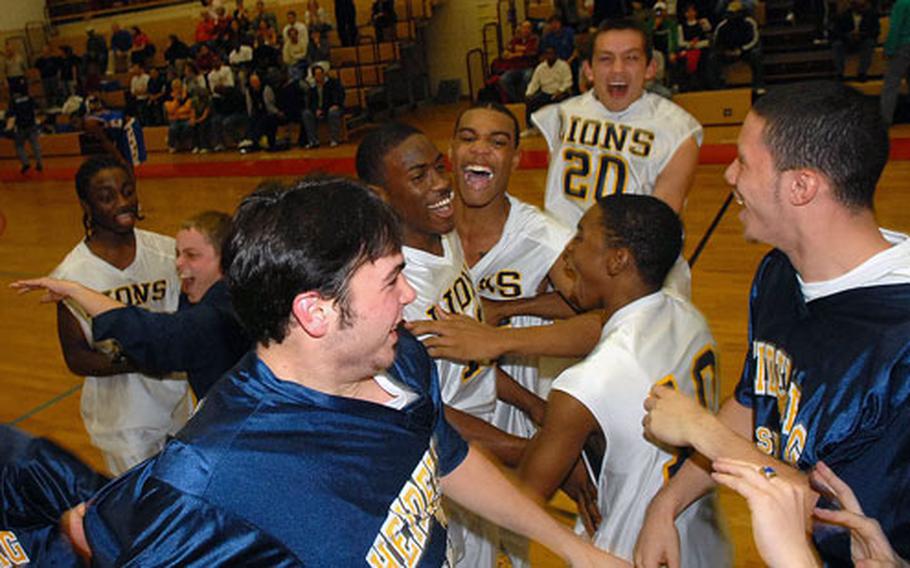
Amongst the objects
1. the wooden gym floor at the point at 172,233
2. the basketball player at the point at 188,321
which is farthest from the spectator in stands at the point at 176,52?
the basketball player at the point at 188,321

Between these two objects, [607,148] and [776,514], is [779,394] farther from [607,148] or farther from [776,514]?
[607,148]

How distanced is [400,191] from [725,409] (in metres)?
1.44

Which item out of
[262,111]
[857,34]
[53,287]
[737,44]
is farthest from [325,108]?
[53,287]

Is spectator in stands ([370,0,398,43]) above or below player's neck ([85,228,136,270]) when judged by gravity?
above

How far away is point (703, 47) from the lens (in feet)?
46.7

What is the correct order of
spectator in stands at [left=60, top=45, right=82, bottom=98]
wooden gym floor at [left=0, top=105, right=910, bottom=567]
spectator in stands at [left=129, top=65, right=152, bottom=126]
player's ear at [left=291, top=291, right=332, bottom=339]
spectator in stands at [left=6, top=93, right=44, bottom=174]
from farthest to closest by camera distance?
spectator in stands at [left=60, top=45, right=82, bottom=98] < spectator in stands at [left=129, top=65, right=152, bottom=126] < spectator in stands at [left=6, top=93, right=44, bottom=174] < wooden gym floor at [left=0, top=105, right=910, bottom=567] < player's ear at [left=291, top=291, right=332, bottom=339]

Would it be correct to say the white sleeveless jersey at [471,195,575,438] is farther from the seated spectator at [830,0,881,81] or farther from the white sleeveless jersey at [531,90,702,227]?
the seated spectator at [830,0,881,81]

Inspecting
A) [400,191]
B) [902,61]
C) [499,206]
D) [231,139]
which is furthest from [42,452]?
[231,139]

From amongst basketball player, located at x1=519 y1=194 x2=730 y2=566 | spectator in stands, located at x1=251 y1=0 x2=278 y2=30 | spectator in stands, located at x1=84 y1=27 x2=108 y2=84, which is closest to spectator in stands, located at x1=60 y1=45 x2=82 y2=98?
spectator in stands, located at x1=84 y1=27 x2=108 y2=84

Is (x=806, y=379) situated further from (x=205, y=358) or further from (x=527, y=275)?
(x=205, y=358)

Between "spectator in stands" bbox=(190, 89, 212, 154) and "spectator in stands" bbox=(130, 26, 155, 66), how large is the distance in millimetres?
3791

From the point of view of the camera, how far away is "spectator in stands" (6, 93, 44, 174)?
→ 18.4 metres

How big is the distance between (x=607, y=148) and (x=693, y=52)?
10603 mm

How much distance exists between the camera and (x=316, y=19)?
19.4 meters
